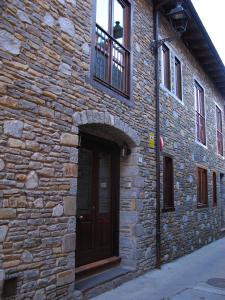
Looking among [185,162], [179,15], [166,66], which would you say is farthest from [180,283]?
[179,15]

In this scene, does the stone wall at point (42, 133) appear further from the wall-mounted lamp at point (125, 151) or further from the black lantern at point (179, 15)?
the black lantern at point (179, 15)

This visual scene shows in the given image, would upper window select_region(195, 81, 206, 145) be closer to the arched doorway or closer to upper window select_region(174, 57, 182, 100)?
upper window select_region(174, 57, 182, 100)

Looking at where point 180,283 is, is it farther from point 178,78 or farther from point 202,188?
point 178,78

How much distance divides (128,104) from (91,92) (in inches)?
43.9

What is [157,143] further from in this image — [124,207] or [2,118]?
[2,118]

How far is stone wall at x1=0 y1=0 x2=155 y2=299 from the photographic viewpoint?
3.43 meters

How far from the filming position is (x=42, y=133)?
3.82 metres

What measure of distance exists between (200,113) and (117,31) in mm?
5322

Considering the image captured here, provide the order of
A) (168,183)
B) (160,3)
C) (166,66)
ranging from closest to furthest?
(160,3) < (168,183) < (166,66)

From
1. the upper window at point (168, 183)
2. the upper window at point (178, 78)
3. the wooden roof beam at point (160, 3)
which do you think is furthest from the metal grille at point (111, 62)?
the upper window at point (178, 78)

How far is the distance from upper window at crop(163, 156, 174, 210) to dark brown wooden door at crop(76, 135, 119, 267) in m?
1.73

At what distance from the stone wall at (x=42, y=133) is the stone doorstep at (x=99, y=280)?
36 cm

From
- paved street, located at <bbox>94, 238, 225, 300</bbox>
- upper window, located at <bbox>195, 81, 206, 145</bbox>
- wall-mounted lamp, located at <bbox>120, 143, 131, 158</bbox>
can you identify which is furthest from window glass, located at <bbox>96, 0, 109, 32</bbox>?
upper window, located at <bbox>195, 81, 206, 145</bbox>

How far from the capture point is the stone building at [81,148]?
351cm
